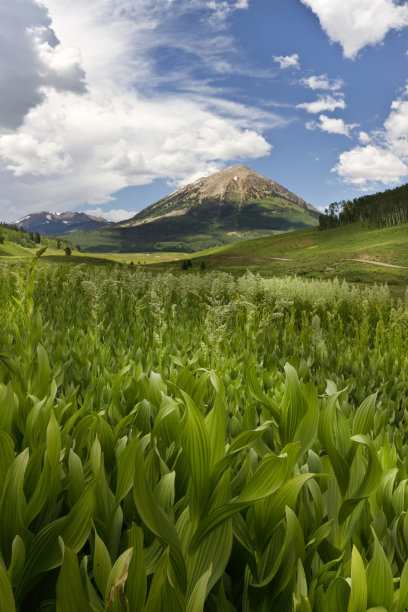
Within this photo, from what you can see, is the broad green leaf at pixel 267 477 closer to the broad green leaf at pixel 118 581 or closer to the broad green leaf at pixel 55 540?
the broad green leaf at pixel 118 581

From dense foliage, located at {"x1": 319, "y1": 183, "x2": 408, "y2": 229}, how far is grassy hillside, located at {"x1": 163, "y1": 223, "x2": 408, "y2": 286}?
5.46 metres

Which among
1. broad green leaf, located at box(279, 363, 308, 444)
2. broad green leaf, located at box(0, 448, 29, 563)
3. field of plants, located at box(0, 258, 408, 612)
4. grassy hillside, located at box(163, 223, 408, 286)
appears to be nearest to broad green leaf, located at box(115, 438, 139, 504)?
field of plants, located at box(0, 258, 408, 612)

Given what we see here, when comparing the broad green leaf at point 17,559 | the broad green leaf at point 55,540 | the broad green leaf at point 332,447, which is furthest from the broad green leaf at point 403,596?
the broad green leaf at point 17,559

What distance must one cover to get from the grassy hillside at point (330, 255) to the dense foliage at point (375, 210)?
546cm

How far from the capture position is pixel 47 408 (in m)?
1.92

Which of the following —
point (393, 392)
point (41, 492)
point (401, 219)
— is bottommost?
point (393, 392)

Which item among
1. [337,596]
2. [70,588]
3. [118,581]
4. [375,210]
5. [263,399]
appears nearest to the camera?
[118,581]

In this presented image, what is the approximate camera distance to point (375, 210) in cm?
11488

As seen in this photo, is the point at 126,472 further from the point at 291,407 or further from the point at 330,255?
the point at 330,255

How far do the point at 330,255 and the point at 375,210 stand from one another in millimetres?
50186

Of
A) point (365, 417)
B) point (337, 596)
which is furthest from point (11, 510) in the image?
point (365, 417)

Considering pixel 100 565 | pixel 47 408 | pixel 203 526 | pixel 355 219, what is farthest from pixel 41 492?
pixel 355 219

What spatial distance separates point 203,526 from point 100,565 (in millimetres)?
303

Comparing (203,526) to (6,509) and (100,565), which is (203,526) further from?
(6,509)
